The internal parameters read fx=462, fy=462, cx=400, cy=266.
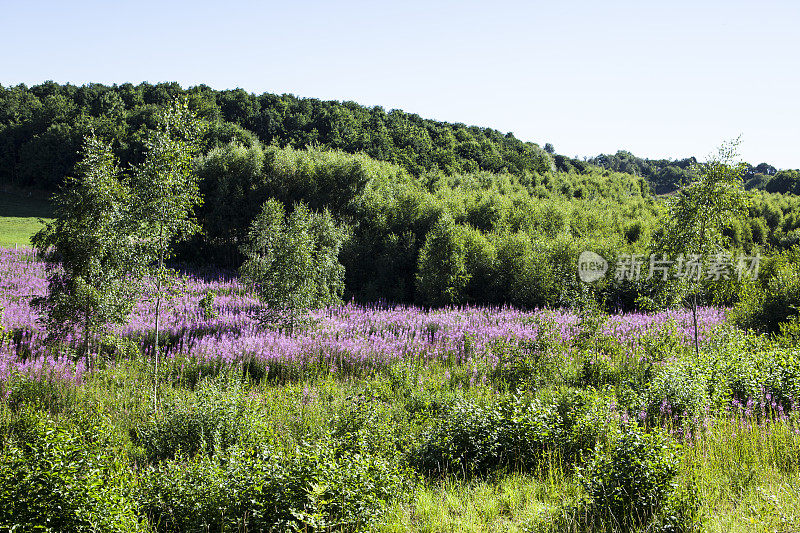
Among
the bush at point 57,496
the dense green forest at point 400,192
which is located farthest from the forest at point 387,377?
the dense green forest at point 400,192

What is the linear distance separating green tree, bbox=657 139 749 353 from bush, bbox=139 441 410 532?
718cm

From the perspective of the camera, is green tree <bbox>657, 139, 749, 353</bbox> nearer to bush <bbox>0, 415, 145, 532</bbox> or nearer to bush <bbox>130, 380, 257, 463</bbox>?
bush <bbox>130, 380, 257, 463</bbox>

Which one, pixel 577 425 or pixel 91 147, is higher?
pixel 91 147

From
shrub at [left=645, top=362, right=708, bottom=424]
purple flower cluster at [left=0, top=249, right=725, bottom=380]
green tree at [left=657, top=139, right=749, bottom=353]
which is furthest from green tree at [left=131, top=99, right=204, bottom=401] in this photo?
green tree at [left=657, top=139, right=749, bottom=353]

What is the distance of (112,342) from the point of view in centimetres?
800

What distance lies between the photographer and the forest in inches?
161

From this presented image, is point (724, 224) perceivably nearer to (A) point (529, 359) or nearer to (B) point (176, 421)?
(A) point (529, 359)

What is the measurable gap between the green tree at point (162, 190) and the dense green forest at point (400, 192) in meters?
0.51

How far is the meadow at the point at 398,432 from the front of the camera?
398 centimetres

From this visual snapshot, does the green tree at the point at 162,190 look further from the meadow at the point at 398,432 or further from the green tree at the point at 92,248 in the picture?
the meadow at the point at 398,432

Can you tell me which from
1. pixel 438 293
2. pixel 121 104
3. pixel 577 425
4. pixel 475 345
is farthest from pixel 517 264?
pixel 121 104

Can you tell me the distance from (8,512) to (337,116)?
36.2m

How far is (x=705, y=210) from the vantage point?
27.7ft

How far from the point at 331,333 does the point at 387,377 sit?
96.6 inches
